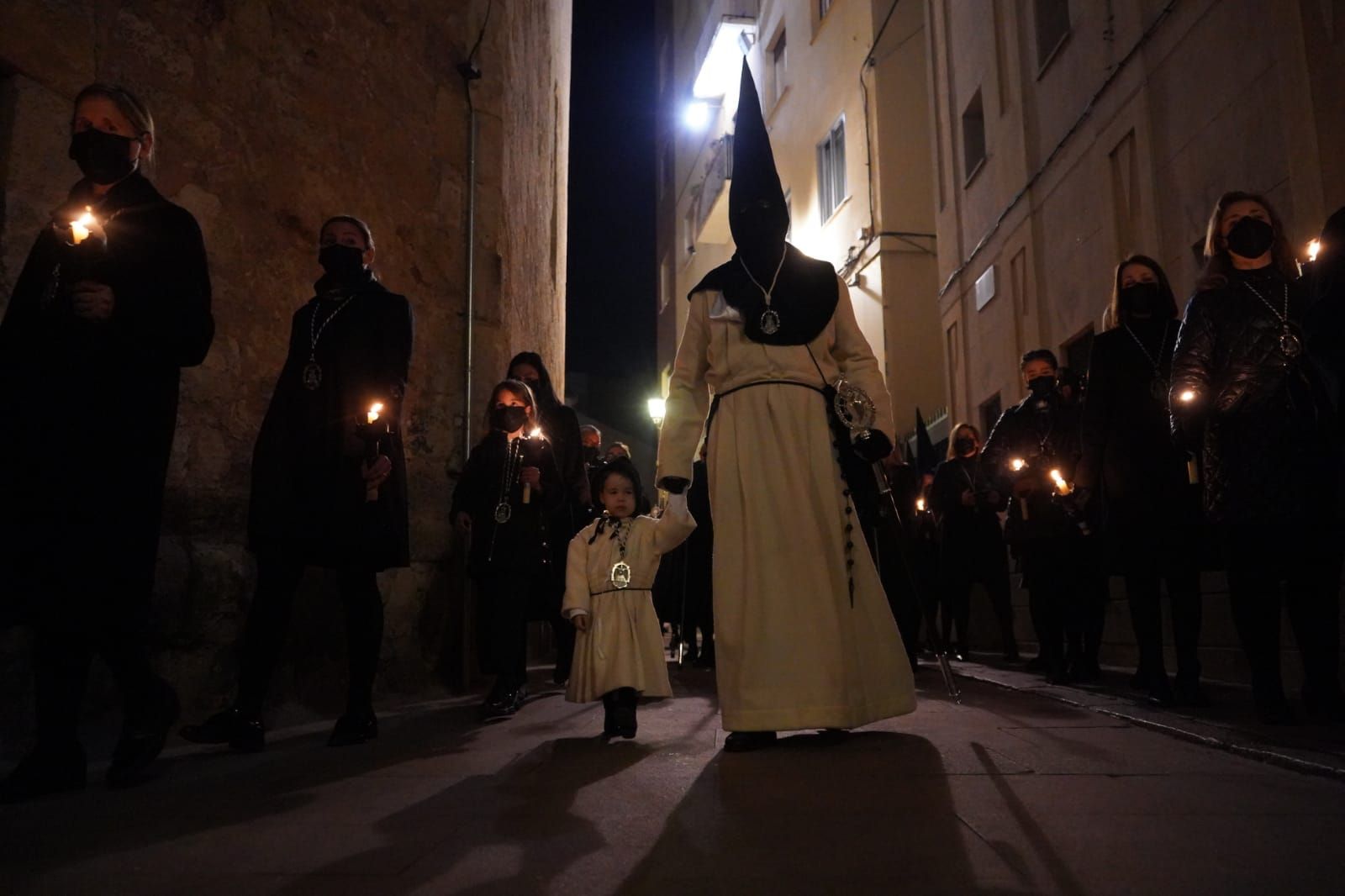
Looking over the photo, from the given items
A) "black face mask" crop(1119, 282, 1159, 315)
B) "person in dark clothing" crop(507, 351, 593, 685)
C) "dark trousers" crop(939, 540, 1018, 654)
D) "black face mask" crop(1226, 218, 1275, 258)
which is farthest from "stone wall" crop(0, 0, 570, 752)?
"black face mask" crop(1226, 218, 1275, 258)

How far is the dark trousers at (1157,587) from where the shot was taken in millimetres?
5500

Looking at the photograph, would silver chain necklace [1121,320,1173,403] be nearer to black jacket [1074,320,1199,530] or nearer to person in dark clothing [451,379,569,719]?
black jacket [1074,320,1199,530]

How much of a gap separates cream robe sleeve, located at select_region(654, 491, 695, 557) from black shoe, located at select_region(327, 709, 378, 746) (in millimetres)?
1483

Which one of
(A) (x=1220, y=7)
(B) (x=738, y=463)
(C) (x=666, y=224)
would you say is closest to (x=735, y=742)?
(B) (x=738, y=463)

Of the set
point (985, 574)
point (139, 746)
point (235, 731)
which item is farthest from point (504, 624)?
point (985, 574)

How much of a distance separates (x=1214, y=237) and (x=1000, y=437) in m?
2.78

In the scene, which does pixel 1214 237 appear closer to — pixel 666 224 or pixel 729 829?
pixel 729 829

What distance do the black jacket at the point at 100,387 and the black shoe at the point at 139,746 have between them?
0.42 metres

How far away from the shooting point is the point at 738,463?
14.7 feet

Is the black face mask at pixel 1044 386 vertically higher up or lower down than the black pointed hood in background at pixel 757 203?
lower down

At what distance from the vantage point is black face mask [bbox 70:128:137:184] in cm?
396

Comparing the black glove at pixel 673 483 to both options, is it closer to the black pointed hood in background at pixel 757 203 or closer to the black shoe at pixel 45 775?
the black pointed hood in background at pixel 757 203

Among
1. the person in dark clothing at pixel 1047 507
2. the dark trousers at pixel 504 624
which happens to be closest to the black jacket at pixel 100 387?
the dark trousers at pixel 504 624

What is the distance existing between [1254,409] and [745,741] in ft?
8.52
